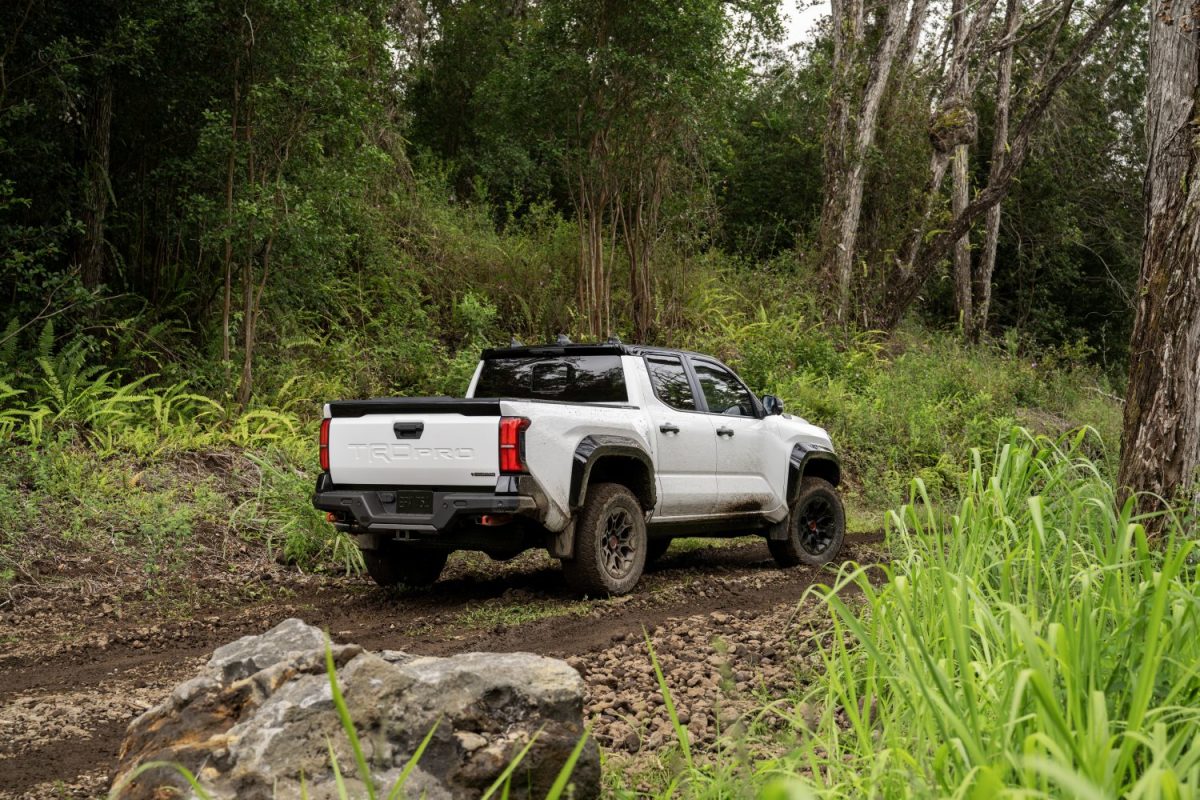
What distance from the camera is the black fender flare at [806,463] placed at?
931 cm

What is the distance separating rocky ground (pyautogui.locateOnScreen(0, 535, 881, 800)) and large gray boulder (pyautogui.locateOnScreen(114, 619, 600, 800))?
1.85 feet

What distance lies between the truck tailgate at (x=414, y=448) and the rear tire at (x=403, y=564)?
32.8 inches

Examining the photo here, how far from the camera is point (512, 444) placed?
6.73 metres

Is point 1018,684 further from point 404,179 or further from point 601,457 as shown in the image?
point 404,179

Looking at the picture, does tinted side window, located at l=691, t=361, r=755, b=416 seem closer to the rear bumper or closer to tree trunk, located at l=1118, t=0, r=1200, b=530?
the rear bumper

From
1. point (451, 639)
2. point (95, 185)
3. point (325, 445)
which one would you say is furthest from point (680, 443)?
point (95, 185)

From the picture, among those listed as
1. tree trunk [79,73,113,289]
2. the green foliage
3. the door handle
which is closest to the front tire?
the door handle

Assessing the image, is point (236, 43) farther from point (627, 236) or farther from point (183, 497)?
point (627, 236)

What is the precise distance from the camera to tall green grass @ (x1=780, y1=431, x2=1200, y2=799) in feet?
6.80

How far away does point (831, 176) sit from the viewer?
790 inches

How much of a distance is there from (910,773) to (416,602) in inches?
226

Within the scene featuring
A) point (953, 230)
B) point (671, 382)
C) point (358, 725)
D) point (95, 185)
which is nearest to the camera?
point (358, 725)

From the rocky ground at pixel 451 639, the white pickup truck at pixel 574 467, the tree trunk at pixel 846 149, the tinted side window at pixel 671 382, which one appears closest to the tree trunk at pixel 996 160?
the tree trunk at pixel 846 149

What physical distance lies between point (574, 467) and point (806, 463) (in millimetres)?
3180
